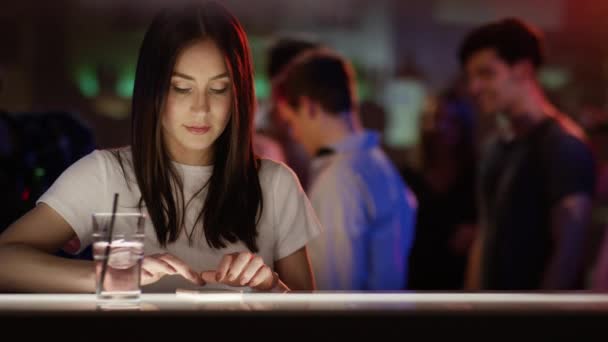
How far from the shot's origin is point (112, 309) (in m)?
1.22

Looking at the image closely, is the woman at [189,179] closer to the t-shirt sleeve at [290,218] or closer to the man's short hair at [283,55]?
the t-shirt sleeve at [290,218]

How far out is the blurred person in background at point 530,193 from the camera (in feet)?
12.3

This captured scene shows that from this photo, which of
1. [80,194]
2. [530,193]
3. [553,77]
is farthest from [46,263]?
[553,77]

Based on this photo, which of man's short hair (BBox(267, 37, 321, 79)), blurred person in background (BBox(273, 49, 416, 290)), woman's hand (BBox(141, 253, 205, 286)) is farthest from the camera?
man's short hair (BBox(267, 37, 321, 79))

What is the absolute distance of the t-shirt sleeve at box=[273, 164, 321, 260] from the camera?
2.21 m

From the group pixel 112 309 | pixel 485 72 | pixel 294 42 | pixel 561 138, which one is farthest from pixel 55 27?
pixel 112 309

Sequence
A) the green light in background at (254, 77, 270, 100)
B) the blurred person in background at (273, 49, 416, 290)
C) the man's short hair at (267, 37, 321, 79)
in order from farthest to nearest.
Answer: the green light in background at (254, 77, 270, 100)
the man's short hair at (267, 37, 321, 79)
the blurred person in background at (273, 49, 416, 290)

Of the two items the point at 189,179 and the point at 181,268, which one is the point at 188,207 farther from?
the point at 181,268

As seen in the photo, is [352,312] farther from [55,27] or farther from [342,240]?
[55,27]

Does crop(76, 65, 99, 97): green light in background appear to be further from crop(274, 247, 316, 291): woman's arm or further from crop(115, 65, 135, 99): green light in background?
crop(274, 247, 316, 291): woman's arm

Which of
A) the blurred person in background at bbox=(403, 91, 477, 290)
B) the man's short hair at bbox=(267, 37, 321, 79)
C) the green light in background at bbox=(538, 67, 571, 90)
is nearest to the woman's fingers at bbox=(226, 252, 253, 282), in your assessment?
the man's short hair at bbox=(267, 37, 321, 79)

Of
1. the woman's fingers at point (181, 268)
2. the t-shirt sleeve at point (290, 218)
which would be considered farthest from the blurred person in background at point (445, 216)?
the woman's fingers at point (181, 268)

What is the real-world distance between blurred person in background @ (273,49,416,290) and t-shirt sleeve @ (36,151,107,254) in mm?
1439

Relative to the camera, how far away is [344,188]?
3.54m
